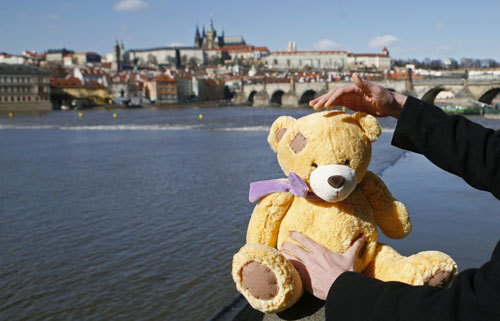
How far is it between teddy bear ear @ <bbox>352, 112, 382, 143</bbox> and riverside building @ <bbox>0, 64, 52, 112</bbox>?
230ft

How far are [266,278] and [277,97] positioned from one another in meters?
74.8

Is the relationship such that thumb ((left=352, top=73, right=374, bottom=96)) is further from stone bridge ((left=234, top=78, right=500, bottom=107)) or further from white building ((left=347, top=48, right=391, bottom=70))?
white building ((left=347, top=48, right=391, bottom=70))

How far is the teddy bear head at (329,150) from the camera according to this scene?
6.46ft

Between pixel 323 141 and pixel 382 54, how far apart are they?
143m

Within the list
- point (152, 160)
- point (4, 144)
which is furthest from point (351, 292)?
point (4, 144)

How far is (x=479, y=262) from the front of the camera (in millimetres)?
4875

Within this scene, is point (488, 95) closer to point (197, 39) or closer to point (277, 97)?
point (277, 97)

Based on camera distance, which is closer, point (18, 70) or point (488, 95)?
point (488, 95)

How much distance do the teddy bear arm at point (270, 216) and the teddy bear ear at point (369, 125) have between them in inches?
17.2

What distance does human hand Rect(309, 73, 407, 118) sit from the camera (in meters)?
1.65

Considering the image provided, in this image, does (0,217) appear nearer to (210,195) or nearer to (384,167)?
(210,195)

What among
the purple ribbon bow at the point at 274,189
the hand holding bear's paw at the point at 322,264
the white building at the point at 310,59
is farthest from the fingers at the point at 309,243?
the white building at the point at 310,59

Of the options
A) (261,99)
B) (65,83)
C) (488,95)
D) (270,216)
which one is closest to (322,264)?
(270,216)

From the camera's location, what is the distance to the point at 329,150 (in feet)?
6.68
